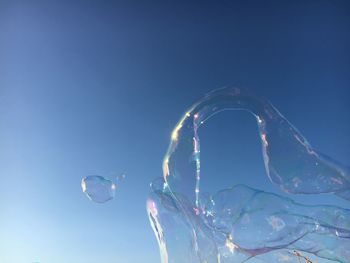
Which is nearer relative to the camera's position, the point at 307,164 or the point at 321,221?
the point at 307,164

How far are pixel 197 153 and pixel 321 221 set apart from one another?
395 centimetres

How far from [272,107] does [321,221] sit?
346 cm

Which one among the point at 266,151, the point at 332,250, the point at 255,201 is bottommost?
the point at 332,250

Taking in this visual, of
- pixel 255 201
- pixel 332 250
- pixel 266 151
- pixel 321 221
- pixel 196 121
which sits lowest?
pixel 332 250

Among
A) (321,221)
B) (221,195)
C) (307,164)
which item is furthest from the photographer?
(221,195)

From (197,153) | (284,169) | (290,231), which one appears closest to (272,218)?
(290,231)

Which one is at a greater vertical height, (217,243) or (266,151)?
(266,151)

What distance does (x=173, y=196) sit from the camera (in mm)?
13422

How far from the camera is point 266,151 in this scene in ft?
41.4

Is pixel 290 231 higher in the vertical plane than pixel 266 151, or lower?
lower

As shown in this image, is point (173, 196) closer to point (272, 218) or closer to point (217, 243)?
point (217, 243)

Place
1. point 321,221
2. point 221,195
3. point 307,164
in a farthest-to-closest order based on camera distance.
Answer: point 221,195, point 321,221, point 307,164

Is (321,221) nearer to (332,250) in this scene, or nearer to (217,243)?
(332,250)

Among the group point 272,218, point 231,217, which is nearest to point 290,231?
point 272,218
